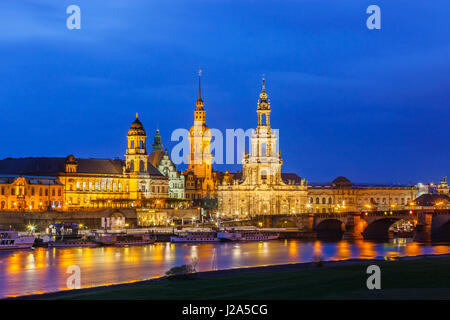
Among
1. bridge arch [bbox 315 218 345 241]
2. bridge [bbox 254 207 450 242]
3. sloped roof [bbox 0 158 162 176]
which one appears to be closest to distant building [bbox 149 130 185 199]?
sloped roof [bbox 0 158 162 176]

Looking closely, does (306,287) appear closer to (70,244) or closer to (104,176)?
(70,244)

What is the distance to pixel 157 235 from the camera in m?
118

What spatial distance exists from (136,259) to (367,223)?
2104 inches

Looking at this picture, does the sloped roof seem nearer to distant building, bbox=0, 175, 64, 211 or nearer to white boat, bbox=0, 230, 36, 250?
distant building, bbox=0, 175, 64, 211

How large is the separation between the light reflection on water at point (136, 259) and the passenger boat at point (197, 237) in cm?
465

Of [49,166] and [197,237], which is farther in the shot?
[49,166]

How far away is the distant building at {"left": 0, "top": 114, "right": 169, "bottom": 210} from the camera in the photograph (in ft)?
482

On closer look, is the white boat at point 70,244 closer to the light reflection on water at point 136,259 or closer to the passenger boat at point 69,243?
the passenger boat at point 69,243

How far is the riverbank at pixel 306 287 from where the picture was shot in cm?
3344

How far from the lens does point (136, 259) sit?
81438 millimetres

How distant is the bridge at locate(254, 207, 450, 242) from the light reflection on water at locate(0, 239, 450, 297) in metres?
20.2

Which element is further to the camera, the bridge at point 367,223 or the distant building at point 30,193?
the distant building at point 30,193

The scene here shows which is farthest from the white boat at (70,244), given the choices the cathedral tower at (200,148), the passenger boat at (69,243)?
the cathedral tower at (200,148)

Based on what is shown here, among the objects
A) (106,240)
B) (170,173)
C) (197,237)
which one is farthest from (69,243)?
(170,173)
